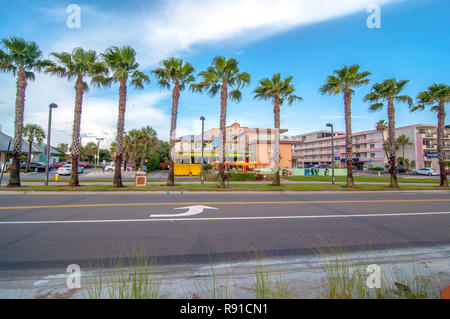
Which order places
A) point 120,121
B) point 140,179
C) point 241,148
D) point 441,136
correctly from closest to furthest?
point 120,121
point 140,179
point 441,136
point 241,148

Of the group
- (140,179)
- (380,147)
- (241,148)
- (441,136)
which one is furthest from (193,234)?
(380,147)

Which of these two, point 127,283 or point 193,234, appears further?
point 193,234

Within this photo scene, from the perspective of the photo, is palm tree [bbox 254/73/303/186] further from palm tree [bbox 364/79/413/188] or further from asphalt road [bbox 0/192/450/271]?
asphalt road [bbox 0/192/450/271]

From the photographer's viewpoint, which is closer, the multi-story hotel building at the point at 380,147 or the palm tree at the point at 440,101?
the palm tree at the point at 440,101

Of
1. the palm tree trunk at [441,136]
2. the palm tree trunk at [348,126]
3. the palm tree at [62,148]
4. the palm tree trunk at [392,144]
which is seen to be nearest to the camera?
the palm tree trunk at [348,126]

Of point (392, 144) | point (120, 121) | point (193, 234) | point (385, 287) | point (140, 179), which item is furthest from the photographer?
point (392, 144)

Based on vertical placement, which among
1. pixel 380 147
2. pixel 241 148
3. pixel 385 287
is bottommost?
pixel 385 287

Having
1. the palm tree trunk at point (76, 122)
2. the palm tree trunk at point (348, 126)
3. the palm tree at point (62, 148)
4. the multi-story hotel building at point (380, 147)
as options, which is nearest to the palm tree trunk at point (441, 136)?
the palm tree trunk at point (348, 126)

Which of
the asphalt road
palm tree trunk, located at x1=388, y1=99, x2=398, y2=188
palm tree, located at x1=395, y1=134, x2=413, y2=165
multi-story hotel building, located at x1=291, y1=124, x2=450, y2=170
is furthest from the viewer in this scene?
multi-story hotel building, located at x1=291, y1=124, x2=450, y2=170

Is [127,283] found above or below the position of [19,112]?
below

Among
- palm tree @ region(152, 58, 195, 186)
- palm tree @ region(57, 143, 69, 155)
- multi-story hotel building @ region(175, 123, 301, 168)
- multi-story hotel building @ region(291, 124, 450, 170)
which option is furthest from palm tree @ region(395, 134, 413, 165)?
palm tree @ region(57, 143, 69, 155)

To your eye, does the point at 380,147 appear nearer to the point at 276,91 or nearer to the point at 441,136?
the point at 441,136

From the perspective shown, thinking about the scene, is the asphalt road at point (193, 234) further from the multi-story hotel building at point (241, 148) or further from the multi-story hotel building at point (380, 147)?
the multi-story hotel building at point (380, 147)
